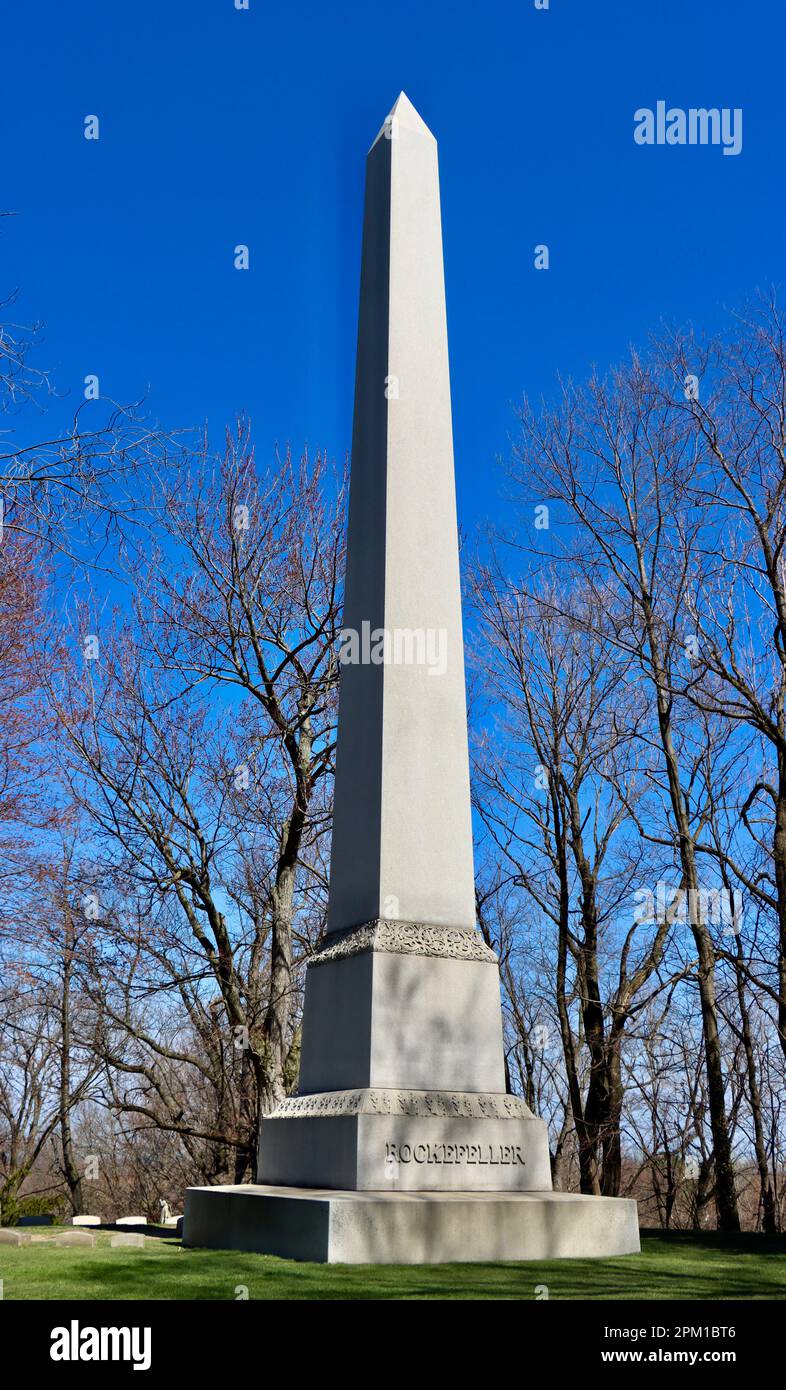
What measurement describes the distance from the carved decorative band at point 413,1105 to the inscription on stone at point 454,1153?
187 mm

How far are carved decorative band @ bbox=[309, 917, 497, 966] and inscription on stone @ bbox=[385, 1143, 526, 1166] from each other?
4.21ft

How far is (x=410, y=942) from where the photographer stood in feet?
26.9

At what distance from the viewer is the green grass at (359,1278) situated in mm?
5324

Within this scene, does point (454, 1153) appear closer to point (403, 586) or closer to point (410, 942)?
point (410, 942)

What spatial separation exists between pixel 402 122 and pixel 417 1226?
951cm

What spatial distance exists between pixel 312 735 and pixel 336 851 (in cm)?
Result: 910

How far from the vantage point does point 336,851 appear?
9.20 meters

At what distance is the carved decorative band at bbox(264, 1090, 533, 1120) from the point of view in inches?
295

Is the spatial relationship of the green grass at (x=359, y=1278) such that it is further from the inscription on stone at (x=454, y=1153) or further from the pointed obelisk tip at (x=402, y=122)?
the pointed obelisk tip at (x=402, y=122)

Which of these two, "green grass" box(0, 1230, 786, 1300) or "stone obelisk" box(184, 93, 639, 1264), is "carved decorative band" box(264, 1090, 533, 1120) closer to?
"stone obelisk" box(184, 93, 639, 1264)

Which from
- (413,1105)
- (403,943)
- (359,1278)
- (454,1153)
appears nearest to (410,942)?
(403,943)

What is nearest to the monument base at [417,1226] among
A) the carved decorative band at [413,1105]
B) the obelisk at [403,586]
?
the carved decorative band at [413,1105]
